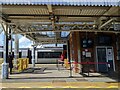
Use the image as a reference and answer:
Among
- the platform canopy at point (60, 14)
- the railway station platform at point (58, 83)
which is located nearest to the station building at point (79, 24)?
the platform canopy at point (60, 14)

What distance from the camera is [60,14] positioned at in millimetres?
14977

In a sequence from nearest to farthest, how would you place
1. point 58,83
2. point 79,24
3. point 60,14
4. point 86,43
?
point 58,83 → point 60,14 → point 79,24 → point 86,43

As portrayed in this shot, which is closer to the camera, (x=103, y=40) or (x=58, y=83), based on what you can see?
(x=58, y=83)

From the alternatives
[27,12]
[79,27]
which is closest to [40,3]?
[27,12]

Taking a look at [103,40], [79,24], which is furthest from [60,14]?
[103,40]

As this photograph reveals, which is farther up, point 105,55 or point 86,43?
point 86,43

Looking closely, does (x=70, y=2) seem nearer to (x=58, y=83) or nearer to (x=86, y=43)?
(x=58, y=83)

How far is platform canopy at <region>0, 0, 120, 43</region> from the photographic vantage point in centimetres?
1169

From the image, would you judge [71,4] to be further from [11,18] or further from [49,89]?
[11,18]

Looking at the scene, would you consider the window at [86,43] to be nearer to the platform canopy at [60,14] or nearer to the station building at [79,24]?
the station building at [79,24]

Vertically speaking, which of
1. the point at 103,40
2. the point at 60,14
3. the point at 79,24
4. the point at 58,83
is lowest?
the point at 58,83

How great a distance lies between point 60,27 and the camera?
62.6 feet

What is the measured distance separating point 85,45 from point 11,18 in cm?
749

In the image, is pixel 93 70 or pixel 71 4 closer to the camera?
pixel 71 4
